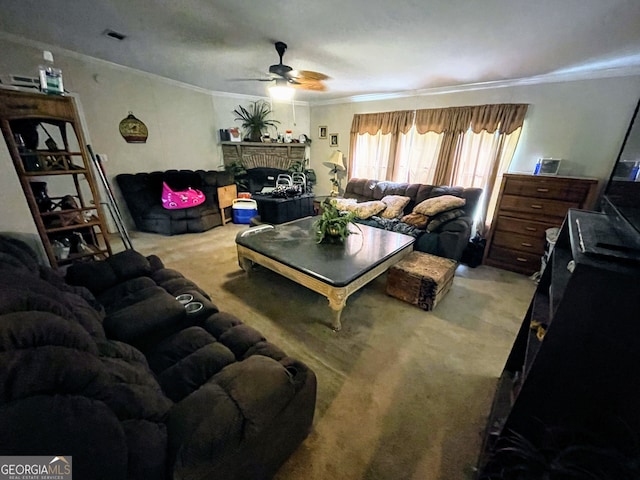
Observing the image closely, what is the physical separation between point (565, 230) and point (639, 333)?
722 millimetres

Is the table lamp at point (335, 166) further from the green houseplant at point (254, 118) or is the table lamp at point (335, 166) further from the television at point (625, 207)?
the television at point (625, 207)

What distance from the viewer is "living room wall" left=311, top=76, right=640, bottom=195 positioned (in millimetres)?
2723

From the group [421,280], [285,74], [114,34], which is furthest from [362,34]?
[114,34]

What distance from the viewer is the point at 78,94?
3.38 meters

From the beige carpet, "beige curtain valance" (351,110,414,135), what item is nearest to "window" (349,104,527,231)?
"beige curtain valance" (351,110,414,135)

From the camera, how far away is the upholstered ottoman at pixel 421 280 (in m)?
2.19

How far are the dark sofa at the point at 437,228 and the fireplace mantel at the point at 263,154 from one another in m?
1.95

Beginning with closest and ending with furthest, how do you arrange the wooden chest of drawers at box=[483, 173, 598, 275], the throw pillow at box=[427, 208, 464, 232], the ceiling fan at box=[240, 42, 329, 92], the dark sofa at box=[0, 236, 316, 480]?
the dark sofa at box=[0, 236, 316, 480]
the ceiling fan at box=[240, 42, 329, 92]
the wooden chest of drawers at box=[483, 173, 598, 275]
the throw pillow at box=[427, 208, 464, 232]

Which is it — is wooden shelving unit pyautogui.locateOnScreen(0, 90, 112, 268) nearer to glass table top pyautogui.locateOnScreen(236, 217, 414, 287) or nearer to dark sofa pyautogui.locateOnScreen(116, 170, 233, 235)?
glass table top pyautogui.locateOnScreen(236, 217, 414, 287)

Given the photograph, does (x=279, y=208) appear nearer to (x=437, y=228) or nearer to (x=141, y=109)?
(x=437, y=228)

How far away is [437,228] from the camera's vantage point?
309 cm

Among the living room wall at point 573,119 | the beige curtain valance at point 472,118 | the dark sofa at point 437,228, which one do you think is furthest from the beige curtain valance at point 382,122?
the dark sofa at point 437,228

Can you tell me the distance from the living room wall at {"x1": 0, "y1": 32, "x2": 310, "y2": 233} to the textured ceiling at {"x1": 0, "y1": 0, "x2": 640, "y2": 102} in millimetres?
267

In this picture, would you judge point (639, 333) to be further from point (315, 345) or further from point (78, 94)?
point (78, 94)
